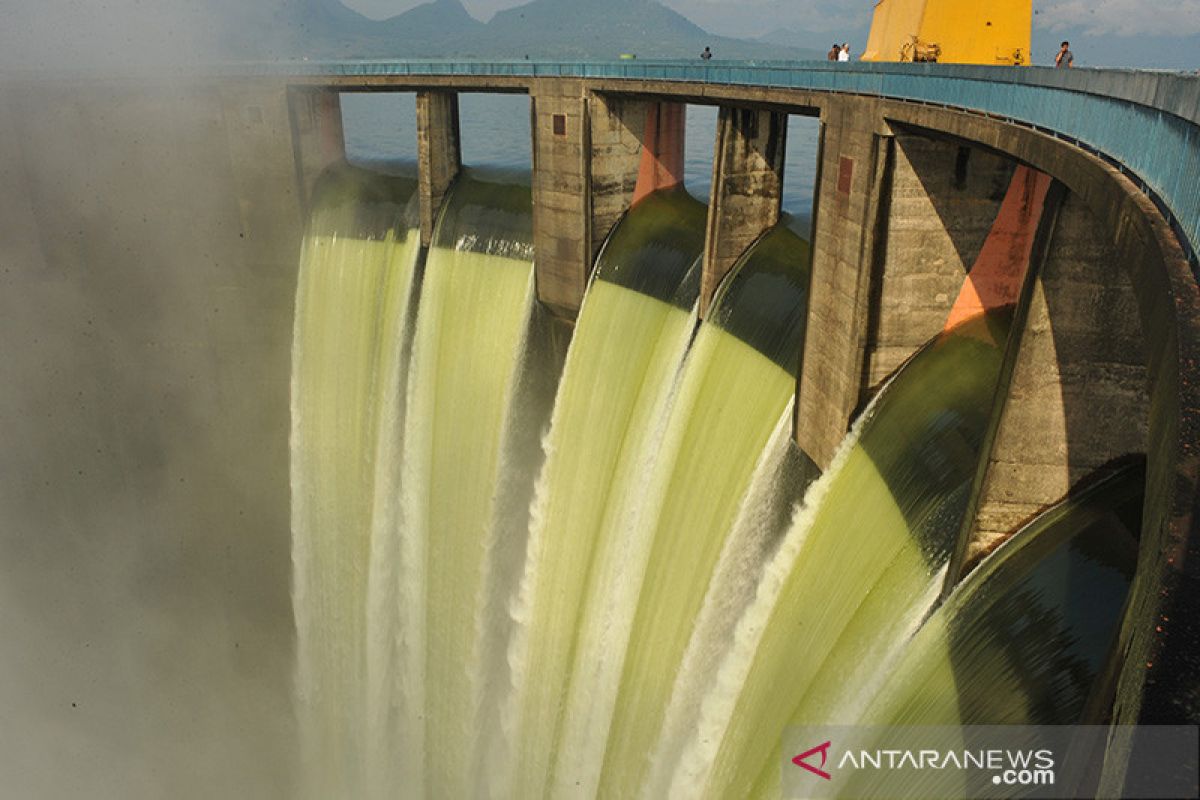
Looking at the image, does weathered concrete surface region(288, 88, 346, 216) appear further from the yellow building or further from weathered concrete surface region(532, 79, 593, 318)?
the yellow building

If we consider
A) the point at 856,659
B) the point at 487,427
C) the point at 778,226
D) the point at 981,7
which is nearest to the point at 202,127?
the point at 487,427

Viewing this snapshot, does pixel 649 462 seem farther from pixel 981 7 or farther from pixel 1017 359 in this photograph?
pixel 981 7

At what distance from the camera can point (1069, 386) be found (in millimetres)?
10164

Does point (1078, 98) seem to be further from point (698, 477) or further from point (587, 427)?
point (587, 427)

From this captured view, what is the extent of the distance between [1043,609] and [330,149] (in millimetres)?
29199

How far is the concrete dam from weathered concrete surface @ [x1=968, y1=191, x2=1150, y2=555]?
42 mm

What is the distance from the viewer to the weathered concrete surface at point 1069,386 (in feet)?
32.4

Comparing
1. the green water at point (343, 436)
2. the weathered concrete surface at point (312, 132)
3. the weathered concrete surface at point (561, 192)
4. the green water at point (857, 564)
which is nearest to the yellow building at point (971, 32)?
the green water at point (857, 564)

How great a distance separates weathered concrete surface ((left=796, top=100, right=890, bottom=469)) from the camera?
1352cm

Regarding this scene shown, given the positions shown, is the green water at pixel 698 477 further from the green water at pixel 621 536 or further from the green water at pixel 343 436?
the green water at pixel 343 436

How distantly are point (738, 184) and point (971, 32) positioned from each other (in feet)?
18.4

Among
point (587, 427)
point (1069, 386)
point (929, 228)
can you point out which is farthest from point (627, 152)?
point (1069, 386)

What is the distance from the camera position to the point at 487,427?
2366 cm

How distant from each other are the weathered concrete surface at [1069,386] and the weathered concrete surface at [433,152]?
19.6 meters
